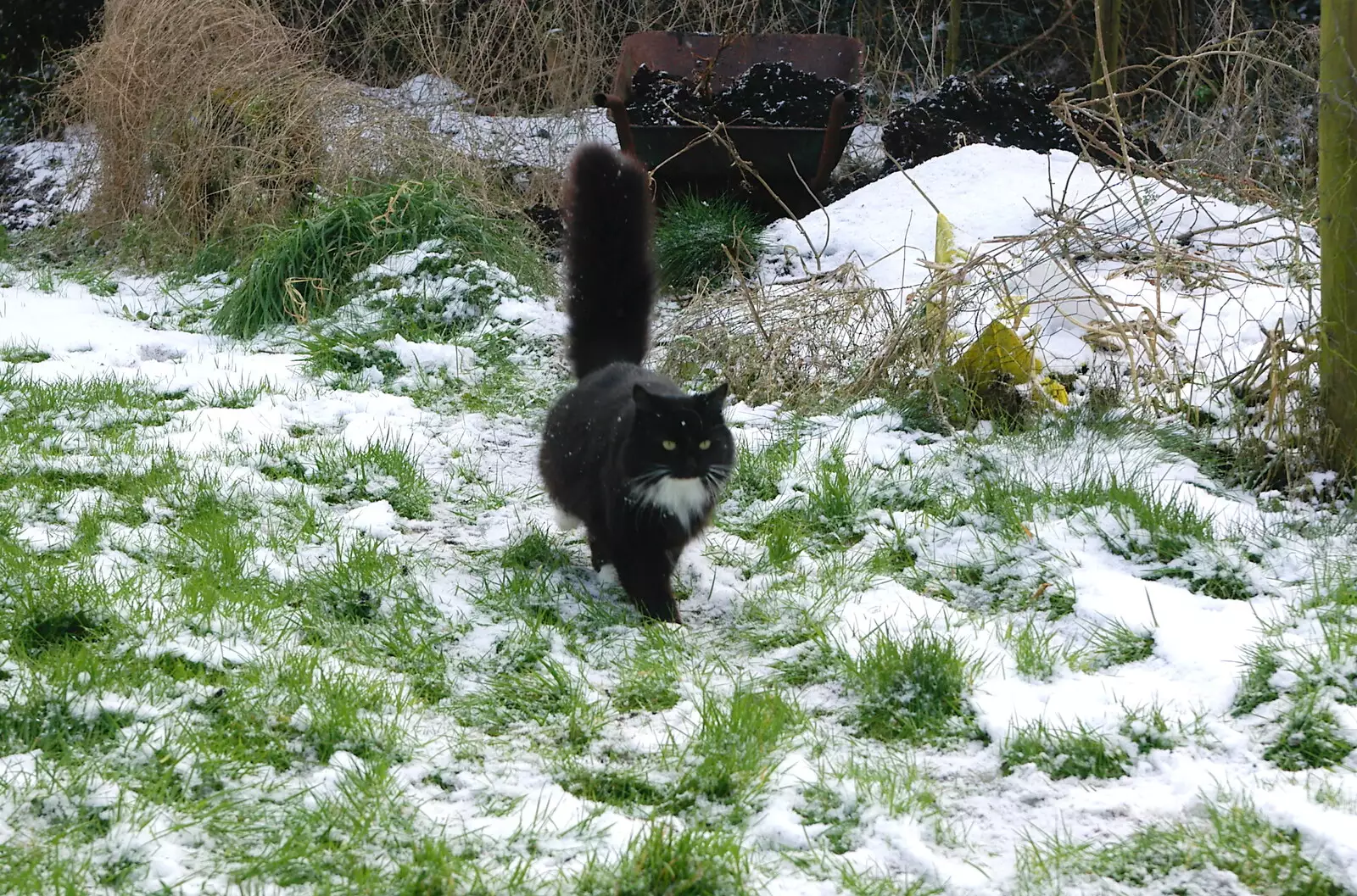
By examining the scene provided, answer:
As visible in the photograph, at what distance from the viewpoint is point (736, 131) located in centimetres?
709

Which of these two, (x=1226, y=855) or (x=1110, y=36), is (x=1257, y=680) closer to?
(x=1226, y=855)

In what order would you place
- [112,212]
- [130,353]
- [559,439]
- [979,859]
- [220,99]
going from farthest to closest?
[112,212] → [220,99] → [130,353] → [559,439] → [979,859]

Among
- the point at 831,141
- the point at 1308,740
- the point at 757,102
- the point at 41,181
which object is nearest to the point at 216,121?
the point at 41,181

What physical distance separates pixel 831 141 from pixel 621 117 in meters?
1.28

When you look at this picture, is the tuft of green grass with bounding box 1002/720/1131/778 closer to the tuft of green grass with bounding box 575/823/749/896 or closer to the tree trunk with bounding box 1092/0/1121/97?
the tuft of green grass with bounding box 575/823/749/896

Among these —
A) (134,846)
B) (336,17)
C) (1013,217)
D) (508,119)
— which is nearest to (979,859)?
(134,846)

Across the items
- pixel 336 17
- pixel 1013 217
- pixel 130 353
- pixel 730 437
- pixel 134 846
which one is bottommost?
pixel 130 353

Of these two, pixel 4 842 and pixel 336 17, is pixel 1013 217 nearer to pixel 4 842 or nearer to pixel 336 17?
pixel 4 842

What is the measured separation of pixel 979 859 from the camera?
2227 mm

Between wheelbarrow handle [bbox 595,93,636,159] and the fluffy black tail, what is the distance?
304 centimetres

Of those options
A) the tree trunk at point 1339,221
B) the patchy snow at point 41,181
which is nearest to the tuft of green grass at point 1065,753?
the tree trunk at point 1339,221

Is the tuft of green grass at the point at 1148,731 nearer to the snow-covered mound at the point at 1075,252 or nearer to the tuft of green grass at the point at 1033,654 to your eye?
the tuft of green grass at the point at 1033,654

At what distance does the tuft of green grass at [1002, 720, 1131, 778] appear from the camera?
246 cm

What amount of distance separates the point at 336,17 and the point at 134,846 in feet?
27.1
